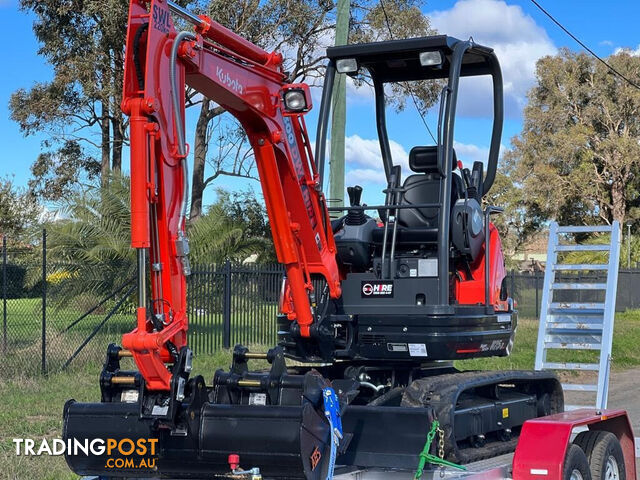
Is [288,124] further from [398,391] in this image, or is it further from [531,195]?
[531,195]

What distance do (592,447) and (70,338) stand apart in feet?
32.8

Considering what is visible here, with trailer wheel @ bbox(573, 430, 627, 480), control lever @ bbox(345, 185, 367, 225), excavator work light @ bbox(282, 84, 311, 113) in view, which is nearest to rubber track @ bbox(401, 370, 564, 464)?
trailer wheel @ bbox(573, 430, 627, 480)

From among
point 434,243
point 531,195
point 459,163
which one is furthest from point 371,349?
point 531,195

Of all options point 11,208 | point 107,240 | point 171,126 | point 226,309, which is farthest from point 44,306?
point 11,208

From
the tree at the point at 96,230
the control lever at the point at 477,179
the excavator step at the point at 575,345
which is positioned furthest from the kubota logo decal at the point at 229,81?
the tree at the point at 96,230

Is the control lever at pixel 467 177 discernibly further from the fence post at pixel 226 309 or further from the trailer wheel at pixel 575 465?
the fence post at pixel 226 309

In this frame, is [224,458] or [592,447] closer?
[224,458]

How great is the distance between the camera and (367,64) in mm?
8641

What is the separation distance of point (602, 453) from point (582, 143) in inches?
1762

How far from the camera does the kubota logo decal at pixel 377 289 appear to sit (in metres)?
7.72

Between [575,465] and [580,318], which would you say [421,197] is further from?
[580,318]

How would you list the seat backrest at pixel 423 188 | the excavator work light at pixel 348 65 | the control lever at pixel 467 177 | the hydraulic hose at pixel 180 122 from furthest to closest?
the excavator work light at pixel 348 65
the control lever at pixel 467 177
the seat backrest at pixel 423 188
the hydraulic hose at pixel 180 122

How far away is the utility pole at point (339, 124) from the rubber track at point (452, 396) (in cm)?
592

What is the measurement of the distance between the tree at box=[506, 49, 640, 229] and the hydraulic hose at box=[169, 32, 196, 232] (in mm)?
46427
